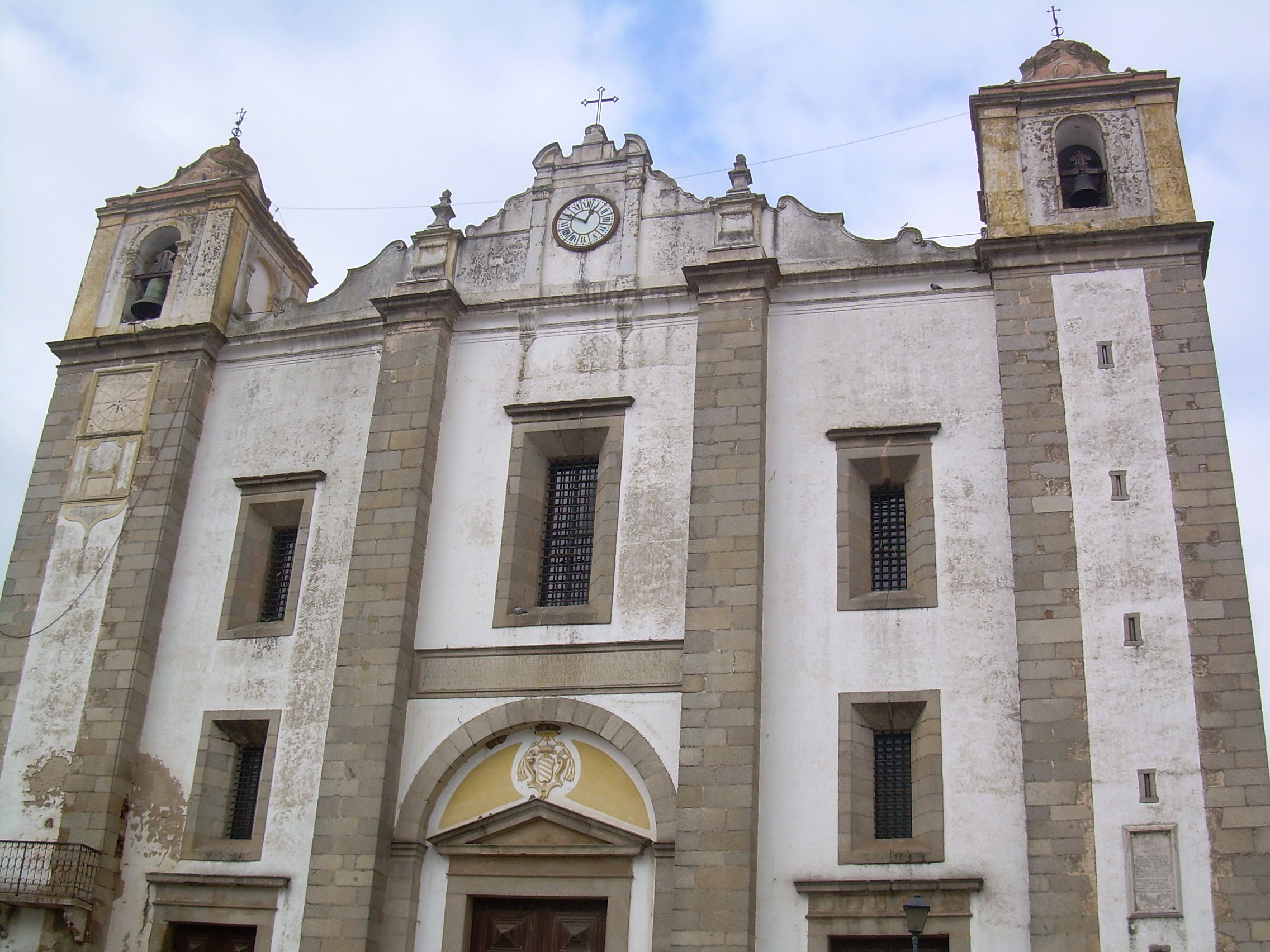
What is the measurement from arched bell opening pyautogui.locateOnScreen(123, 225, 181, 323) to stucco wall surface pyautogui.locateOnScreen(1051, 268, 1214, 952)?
44.6 ft

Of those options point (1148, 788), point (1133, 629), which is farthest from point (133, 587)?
point (1148, 788)

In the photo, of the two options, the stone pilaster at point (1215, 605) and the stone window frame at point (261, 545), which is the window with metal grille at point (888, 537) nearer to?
the stone pilaster at point (1215, 605)

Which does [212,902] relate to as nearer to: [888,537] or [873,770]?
[873,770]

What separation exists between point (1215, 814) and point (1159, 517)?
3.46 m

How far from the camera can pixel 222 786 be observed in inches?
733

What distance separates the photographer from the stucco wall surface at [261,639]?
17.8 m

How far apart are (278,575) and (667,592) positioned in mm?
6036

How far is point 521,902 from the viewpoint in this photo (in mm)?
16891

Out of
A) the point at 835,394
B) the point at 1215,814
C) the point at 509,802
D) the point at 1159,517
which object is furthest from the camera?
the point at 835,394

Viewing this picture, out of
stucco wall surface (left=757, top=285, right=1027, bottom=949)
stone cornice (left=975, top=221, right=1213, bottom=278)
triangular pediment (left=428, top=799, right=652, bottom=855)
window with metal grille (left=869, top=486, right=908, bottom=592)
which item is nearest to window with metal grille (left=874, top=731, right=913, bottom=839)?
stucco wall surface (left=757, top=285, right=1027, bottom=949)

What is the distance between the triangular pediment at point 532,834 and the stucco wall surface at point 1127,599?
5.69 meters

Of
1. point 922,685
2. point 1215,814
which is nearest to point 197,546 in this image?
point 922,685

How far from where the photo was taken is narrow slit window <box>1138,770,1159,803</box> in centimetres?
1490

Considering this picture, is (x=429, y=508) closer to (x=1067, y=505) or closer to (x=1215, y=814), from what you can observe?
(x=1067, y=505)
